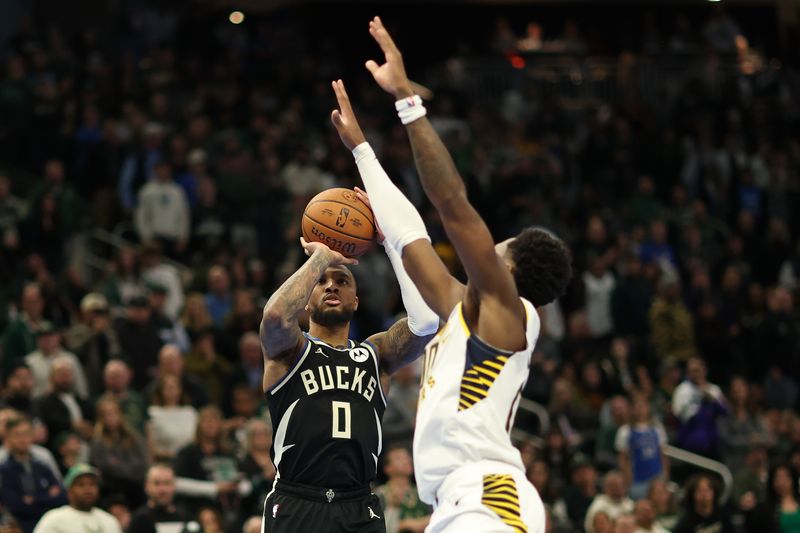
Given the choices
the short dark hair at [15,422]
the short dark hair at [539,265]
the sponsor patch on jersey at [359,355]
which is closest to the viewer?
the short dark hair at [539,265]

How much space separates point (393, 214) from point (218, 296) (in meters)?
10.2

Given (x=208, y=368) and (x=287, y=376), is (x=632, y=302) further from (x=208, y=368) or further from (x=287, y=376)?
(x=287, y=376)

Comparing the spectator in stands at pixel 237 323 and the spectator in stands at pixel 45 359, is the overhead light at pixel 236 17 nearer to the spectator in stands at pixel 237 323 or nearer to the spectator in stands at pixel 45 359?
the spectator in stands at pixel 237 323

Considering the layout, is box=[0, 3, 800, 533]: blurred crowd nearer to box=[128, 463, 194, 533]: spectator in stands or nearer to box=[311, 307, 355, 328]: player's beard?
box=[128, 463, 194, 533]: spectator in stands

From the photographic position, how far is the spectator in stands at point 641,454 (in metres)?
14.7

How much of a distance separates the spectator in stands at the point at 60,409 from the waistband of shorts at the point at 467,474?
773 cm

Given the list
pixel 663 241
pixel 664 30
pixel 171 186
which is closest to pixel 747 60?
pixel 664 30

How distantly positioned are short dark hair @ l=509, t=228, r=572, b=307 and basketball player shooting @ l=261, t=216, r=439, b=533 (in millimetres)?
1211

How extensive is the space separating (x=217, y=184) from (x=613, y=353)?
18.5 ft

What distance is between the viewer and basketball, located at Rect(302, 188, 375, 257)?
7148mm

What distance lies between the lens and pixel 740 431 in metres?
16.3

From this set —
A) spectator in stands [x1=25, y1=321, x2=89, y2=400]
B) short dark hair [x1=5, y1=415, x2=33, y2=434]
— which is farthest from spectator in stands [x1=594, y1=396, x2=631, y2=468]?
short dark hair [x1=5, y1=415, x2=33, y2=434]

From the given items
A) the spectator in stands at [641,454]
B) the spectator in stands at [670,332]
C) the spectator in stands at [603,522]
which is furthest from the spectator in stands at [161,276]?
the spectator in stands at [670,332]

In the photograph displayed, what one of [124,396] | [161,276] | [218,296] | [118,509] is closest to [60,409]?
[124,396]
